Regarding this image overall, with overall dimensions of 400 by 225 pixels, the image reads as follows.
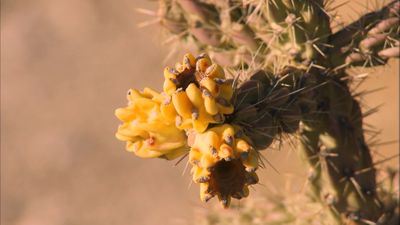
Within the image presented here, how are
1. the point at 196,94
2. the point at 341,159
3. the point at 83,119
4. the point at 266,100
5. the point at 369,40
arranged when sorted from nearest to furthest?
the point at 196,94
the point at 266,100
the point at 369,40
the point at 341,159
the point at 83,119

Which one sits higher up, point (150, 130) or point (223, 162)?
point (150, 130)

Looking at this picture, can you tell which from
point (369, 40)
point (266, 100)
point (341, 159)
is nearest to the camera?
point (266, 100)

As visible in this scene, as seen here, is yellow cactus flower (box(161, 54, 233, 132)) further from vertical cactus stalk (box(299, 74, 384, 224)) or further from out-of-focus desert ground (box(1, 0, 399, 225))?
out-of-focus desert ground (box(1, 0, 399, 225))

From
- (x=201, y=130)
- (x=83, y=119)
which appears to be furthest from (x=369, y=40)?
(x=83, y=119)

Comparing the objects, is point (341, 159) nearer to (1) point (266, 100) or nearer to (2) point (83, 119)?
(1) point (266, 100)

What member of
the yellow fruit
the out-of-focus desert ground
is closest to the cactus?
the yellow fruit

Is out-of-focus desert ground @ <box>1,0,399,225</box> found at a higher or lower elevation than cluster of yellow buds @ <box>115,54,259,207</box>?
higher

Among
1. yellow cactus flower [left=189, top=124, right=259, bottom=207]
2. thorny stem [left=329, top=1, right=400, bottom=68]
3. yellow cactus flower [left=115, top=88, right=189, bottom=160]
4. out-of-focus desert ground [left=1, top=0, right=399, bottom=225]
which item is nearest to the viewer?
yellow cactus flower [left=189, top=124, right=259, bottom=207]
